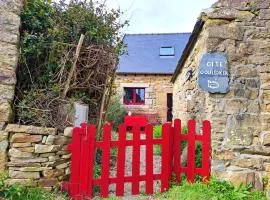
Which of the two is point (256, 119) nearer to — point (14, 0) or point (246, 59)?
point (246, 59)

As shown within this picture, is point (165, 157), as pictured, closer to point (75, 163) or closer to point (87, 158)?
point (87, 158)

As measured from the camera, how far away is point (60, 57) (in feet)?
14.4

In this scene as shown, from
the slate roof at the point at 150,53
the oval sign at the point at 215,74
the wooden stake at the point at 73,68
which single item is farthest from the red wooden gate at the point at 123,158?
the slate roof at the point at 150,53

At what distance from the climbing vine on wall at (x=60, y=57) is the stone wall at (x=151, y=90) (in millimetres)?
10065

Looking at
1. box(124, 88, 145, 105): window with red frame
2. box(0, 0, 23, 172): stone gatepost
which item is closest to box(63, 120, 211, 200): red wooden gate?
box(0, 0, 23, 172): stone gatepost

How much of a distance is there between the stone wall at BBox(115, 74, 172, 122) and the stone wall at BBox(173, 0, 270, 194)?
11.1 meters

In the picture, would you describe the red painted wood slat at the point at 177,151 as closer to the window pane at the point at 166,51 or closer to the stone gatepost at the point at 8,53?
the stone gatepost at the point at 8,53

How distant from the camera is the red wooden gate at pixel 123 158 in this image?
375 cm

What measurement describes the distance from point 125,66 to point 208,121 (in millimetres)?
12518

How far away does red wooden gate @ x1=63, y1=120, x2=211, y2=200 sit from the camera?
3748mm

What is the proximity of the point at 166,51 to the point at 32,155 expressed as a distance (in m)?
14.8

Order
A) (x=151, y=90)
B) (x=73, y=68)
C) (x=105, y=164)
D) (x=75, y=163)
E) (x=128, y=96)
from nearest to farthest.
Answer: (x=75, y=163) → (x=105, y=164) → (x=73, y=68) → (x=151, y=90) → (x=128, y=96)

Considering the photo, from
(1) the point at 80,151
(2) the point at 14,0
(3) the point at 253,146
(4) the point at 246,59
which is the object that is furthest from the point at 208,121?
(2) the point at 14,0

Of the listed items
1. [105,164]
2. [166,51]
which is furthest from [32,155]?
[166,51]
